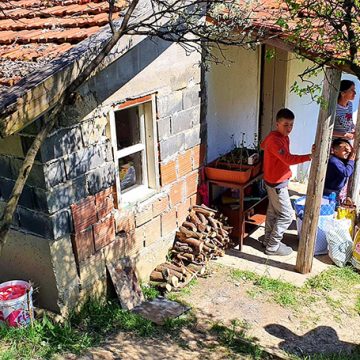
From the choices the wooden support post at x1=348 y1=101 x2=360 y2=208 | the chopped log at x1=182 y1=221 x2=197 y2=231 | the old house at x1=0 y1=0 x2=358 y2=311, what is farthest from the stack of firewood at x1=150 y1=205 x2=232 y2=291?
the wooden support post at x1=348 y1=101 x2=360 y2=208

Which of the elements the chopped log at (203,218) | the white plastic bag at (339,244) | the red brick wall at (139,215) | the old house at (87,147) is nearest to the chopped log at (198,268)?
the old house at (87,147)

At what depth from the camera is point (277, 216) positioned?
685cm

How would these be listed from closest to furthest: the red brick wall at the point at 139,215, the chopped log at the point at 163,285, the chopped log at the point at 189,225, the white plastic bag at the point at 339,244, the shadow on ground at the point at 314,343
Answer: the shadow on ground at the point at 314,343 → the red brick wall at the point at 139,215 → the chopped log at the point at 163,285 → the white plastic bag at the point at 339,244 → the chopped log at the point at 189,225

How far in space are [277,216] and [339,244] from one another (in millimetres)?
920

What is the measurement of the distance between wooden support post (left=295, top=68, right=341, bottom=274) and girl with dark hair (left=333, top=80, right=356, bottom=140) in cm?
201

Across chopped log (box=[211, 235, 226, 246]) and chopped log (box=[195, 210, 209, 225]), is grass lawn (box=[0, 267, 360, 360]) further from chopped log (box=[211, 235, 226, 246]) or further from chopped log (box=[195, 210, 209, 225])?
chopped log (box=[195, 210, 209, 225])

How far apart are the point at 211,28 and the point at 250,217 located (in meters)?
3.75

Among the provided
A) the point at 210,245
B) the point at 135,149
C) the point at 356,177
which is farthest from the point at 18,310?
the point at 356,177

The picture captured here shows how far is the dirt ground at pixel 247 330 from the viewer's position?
488 centimetres

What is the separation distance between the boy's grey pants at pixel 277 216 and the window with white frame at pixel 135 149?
1.76 m

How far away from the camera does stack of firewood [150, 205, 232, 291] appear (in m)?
6.19

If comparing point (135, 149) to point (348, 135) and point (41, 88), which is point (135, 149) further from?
point (348, 135)

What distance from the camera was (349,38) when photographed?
392 cm

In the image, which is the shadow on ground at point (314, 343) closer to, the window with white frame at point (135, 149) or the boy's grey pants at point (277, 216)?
the boy's grey pants at point (277, 216)
